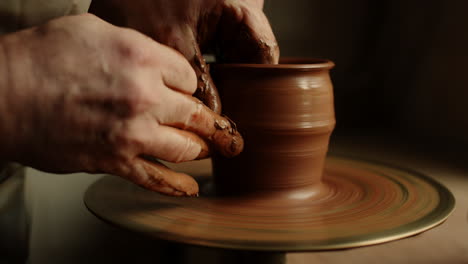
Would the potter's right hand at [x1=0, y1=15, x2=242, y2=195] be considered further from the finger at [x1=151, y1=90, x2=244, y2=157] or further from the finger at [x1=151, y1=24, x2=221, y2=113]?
the finger at [x1=151, y1=24, x2=221, y2=113]

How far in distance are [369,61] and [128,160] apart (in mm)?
1960

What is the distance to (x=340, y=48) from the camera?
249 centimetres

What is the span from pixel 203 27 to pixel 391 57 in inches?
65.3

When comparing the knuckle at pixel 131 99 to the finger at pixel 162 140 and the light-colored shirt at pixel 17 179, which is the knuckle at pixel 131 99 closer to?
the finger at pixel 162 140

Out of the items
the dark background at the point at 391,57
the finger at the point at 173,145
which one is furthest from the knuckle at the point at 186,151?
the dark background at the point at 391,57

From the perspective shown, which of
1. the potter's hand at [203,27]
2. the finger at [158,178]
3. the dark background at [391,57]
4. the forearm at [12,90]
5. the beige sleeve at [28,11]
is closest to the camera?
the forearm at [12,90]

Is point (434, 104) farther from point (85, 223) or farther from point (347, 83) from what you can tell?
point (85, 223)

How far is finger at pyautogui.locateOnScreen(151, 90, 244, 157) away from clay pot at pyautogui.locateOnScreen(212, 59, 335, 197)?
7 centimetres

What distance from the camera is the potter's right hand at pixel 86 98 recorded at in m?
0.75

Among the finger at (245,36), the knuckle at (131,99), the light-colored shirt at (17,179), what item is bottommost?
the light-colored shirt at (17,179)

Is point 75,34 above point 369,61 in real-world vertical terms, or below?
above

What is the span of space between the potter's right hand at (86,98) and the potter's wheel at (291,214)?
0.14 m

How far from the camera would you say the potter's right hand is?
0.75 metres

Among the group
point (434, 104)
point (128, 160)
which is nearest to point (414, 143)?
point (434, 104)
